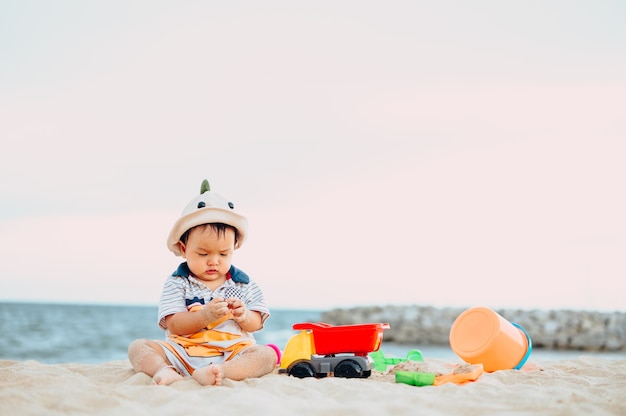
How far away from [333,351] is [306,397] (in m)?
0.90

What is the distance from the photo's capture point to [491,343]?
4.28 metres

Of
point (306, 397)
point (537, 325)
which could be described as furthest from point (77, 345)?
point (306, 397)

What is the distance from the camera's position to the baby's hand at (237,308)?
11.9 feet

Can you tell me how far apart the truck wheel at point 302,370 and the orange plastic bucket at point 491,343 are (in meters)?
1.21

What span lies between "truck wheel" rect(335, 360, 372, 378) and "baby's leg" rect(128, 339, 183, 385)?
0.92 meters

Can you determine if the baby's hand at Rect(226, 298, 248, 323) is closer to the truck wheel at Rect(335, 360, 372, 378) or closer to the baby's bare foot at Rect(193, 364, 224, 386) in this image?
the baby's bare foot at Rect(193, 364, 224, 386)

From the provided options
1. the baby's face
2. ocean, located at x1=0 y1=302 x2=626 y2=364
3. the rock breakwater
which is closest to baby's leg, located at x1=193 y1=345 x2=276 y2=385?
the baby's face

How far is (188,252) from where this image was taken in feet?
12.9

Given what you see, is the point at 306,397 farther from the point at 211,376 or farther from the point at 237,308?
the point at 237,308

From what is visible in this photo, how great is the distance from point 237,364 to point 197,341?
382 millimetres

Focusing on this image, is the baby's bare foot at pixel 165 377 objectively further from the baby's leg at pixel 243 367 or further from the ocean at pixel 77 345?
the ocean at pixel 77 345

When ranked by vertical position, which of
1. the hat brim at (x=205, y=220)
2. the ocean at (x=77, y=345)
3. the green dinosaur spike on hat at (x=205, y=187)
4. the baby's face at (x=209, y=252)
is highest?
the green dinosaur spike on hat at (x=205, y=187)

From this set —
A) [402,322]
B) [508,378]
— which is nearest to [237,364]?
[508,378]

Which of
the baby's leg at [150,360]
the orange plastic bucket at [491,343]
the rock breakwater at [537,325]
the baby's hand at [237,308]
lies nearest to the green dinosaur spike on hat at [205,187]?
the baby's hand at [237,308]
